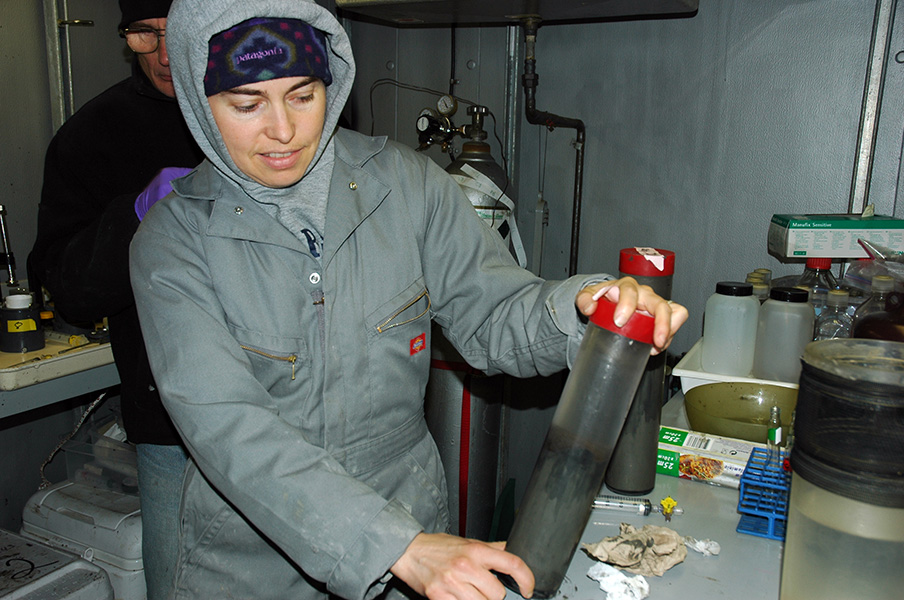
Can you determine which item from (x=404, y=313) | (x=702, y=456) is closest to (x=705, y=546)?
(x=702, y=456)

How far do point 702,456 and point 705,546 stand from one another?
0.28 meters

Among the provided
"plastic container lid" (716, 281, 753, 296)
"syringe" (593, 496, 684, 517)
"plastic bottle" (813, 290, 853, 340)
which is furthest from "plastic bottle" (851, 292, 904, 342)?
"syringe" (593, 496, 684, 517)

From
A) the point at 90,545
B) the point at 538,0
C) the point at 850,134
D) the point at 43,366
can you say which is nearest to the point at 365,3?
the point at 538,0

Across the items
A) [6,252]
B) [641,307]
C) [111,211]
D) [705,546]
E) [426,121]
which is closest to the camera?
[641,307]

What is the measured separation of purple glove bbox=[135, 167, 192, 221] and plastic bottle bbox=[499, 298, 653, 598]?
981mm

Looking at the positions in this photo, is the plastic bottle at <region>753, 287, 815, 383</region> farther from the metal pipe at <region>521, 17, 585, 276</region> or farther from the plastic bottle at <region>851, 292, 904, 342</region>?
the metal pipe at <region>521, 17, 585, 276</region>

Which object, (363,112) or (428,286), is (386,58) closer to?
(363,112)

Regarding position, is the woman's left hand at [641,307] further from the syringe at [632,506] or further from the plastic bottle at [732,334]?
the plastic bottle at [732,334]

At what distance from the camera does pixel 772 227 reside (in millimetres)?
2084

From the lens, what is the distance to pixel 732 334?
5.52 feet

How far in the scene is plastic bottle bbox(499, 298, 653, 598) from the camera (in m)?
0.86

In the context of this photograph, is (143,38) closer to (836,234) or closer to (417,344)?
(417,344)

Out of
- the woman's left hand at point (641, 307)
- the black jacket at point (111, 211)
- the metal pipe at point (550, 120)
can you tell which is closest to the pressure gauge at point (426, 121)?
the metal pipe at point (550, 120)

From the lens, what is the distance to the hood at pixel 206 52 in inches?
37.6
